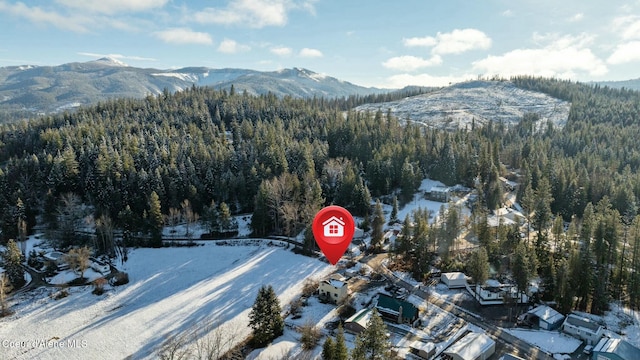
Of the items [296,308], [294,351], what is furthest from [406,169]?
[294,351]

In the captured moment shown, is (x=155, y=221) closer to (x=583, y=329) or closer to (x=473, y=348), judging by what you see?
(x=473, y=348)

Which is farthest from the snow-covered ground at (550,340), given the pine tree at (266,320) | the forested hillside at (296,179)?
the pine tree at (266,320)

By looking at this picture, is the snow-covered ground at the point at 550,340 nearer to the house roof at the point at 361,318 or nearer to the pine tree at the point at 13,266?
the house roof at the point at 361,318

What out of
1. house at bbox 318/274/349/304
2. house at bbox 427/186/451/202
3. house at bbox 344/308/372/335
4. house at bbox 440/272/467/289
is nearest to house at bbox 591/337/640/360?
house at bbox 440/272/467/289

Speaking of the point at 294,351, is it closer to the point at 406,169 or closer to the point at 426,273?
the point at 426,273

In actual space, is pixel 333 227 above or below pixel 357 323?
above

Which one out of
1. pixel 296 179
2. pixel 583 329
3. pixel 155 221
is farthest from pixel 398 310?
pixel 155 221
